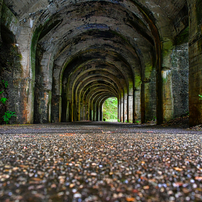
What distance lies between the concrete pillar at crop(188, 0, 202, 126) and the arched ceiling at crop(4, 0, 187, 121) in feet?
5.57

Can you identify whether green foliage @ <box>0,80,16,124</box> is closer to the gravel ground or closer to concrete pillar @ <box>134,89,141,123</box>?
the gravel ground

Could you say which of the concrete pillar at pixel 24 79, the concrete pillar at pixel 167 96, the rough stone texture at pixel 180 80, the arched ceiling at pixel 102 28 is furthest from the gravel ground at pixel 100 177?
the arched ceiling at pixel 102 28

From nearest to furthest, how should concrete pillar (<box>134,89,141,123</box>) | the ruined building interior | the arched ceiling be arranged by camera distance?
the ruined building interior, the arched ceiling, concrete pillar (<box>134,89,141,123</box>)

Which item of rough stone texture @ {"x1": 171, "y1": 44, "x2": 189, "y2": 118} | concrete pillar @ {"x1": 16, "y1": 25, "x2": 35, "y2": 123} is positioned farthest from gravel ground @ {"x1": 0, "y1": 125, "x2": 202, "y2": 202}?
concrete pillar @ {"x1": 16, "y1": 25, "x2": 35, "y2": 123}

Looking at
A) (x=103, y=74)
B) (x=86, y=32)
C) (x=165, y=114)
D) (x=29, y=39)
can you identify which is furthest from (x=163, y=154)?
(x=103, y=74)

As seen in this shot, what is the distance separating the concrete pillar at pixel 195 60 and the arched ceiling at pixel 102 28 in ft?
5.57

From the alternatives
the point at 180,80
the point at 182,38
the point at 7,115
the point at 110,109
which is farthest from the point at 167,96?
the point at 110,109

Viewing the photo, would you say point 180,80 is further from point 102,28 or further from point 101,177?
point 101,177

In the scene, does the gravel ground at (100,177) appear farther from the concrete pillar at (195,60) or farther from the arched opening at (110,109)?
the arched opening at (110,109)

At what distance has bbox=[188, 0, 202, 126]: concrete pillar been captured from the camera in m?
5.71

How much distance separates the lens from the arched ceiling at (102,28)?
332 inches

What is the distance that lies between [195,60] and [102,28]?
790 centimetres

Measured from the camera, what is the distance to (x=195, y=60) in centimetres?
596

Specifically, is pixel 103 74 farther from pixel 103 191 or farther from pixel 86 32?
pixel 103 191
